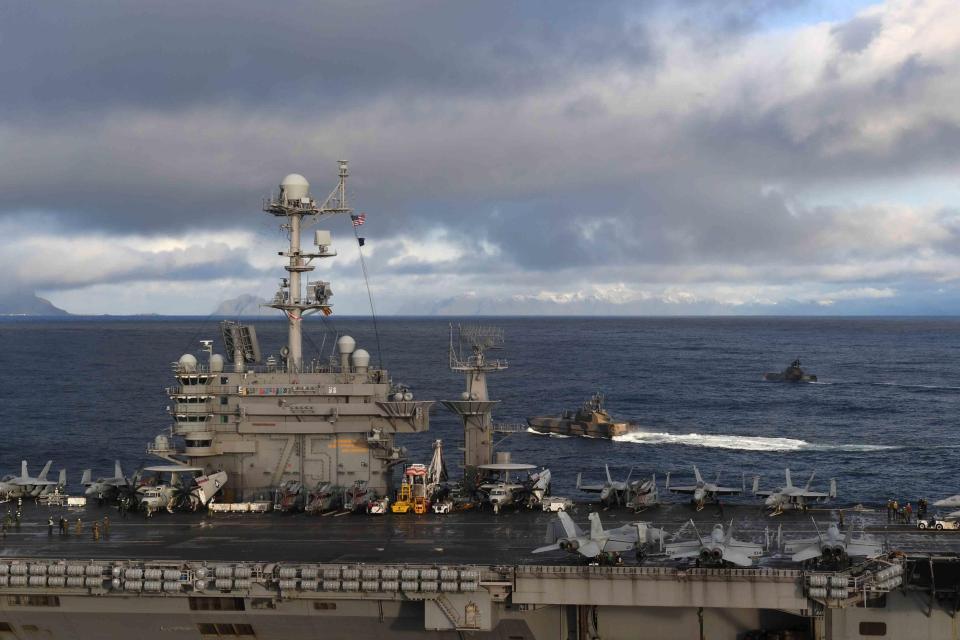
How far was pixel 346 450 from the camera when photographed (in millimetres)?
36219

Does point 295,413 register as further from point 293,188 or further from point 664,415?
point 664,415

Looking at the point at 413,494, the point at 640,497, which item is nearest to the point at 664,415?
the point at 640,497

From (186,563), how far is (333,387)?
34.6 feet

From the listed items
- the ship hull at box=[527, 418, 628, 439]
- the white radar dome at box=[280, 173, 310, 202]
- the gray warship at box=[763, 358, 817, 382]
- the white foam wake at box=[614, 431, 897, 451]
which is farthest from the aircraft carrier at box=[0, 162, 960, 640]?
the gray warship at box=[763, 358, 817, 382]

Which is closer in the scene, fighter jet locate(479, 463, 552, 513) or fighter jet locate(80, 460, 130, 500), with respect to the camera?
fighter jet locate(479, 463, 552, 513)

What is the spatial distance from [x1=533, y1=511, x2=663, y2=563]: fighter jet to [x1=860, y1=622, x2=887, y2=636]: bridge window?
610 cm

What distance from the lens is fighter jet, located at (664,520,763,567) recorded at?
85.8 ft

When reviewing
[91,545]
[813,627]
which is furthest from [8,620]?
[813,627]

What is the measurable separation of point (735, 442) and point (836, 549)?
49959 millimetres

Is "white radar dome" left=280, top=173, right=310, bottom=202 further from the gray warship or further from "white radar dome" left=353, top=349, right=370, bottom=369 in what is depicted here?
the gray warship

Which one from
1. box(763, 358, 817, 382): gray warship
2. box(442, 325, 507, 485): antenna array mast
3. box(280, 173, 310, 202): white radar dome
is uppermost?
box(280, 173, 310, 202): white radar dome

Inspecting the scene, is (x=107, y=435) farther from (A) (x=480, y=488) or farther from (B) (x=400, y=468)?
(A) (x=480, y=488)

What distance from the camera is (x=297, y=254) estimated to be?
36531 millimetres

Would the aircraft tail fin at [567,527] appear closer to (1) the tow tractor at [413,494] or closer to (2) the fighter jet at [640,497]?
(1) the tow tractor at [413,494]
